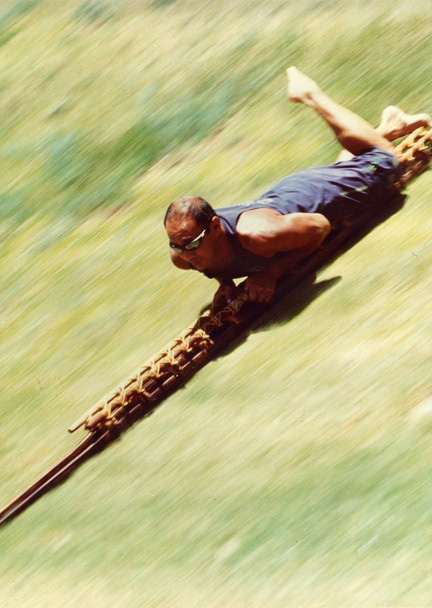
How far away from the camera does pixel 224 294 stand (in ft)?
18.6

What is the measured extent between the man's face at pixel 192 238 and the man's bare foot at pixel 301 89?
1353 mm

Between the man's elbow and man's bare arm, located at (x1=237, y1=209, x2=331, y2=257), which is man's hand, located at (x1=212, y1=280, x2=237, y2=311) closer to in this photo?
man's bare arm, located at (x1=237, y1=209, x2=331, y2=257)

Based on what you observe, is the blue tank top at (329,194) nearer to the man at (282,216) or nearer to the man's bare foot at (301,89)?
the man at (282,216)

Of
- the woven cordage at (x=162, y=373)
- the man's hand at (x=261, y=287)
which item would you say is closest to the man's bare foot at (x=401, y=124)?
the man's hand at (x=261, y=287)

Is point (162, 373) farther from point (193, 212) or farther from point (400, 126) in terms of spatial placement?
point (400, 126)

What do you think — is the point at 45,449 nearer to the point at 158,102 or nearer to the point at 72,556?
the point at 72,556

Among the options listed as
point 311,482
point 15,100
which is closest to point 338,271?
point 311,482

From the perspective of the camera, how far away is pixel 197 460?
16.1 feet

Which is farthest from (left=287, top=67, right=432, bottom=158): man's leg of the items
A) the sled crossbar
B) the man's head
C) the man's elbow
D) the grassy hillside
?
the man's head

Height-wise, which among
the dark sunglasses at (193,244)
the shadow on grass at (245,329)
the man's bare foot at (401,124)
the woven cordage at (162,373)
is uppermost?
the dark sunglasses at (193,244)

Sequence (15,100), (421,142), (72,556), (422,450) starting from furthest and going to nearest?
(15,100), (421,142), (72,556), (422,450)

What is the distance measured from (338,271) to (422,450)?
1.57 meters

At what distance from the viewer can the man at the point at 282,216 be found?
529cm

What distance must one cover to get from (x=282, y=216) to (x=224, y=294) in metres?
0.50
